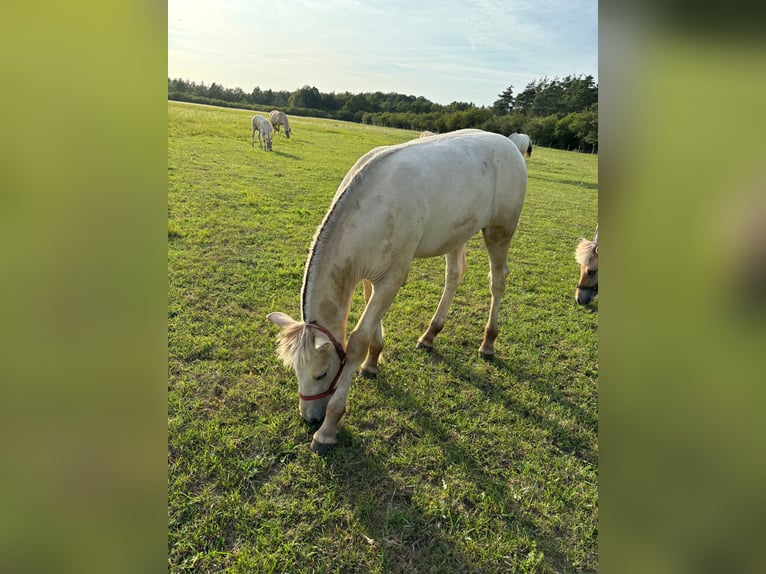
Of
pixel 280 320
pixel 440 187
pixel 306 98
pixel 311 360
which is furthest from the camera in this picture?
pixel 306 98

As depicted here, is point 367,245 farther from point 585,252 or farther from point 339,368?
point 585,252

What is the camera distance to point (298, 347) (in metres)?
3.23

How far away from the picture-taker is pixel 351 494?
3.14 meters

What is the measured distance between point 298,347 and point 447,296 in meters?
2.49

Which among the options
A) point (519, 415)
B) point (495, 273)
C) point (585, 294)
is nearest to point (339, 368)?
point (519, 415)

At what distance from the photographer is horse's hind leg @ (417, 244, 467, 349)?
16.7 feet

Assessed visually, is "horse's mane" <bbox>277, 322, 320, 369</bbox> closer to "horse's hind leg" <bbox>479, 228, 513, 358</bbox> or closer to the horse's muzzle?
"horse's hind leg" <bbox>479, 228, 513, 358</bbox>

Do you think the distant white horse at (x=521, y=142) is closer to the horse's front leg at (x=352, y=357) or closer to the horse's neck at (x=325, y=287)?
the horse's front leg at (x=352, y=357)

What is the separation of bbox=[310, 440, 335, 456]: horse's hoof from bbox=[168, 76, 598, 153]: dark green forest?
2574cm
